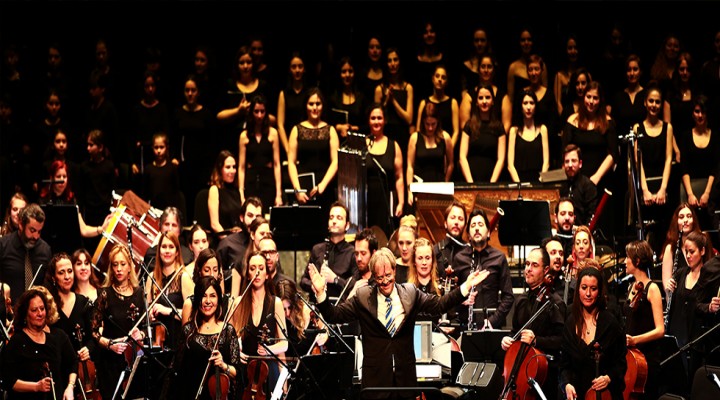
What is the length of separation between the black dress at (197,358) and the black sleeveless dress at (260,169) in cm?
324

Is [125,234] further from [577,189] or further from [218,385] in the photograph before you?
[577,189]

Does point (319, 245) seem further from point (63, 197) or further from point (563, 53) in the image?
point (563, 53)

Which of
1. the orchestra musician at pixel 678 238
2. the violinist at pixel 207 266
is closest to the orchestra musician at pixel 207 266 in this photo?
the violinist at pixel 207 266

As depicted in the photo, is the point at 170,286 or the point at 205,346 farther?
the point at 170,286

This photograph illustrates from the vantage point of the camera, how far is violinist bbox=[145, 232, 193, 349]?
896 centimetres

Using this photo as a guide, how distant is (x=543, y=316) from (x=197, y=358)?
2176mm

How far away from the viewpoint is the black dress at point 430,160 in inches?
437

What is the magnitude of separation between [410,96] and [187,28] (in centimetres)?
282

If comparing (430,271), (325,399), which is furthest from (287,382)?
(430,271)

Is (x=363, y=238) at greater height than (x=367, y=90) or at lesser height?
lesser

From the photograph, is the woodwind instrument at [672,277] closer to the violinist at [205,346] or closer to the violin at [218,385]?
the violinist at [205,346]

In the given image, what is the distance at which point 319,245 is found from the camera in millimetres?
9875

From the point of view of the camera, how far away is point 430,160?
36.5 feet

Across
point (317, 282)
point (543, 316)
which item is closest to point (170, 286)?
point (317, 282)
